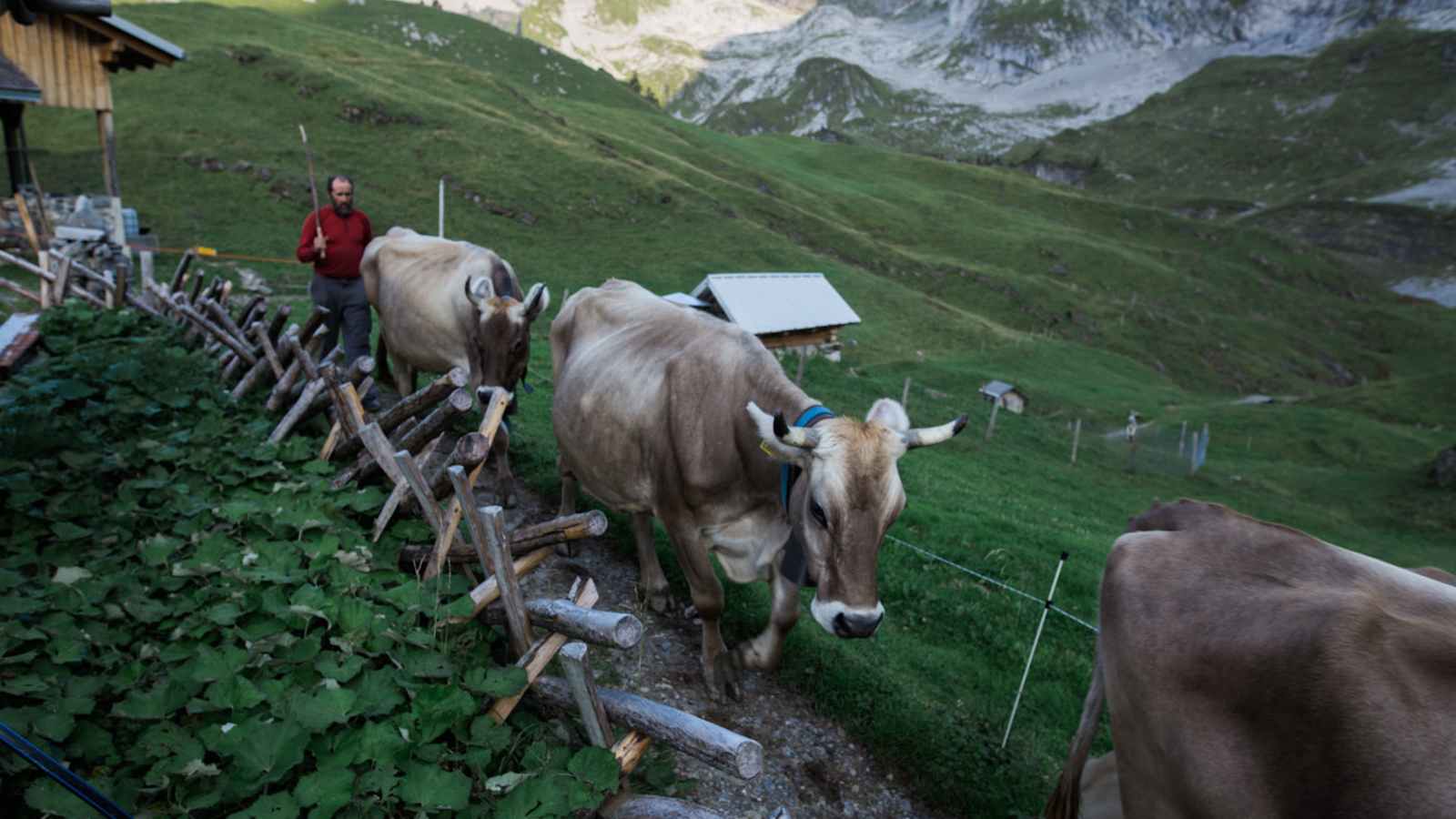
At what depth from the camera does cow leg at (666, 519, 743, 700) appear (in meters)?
6.02

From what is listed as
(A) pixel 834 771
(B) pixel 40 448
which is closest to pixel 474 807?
(A) pixel 834 771

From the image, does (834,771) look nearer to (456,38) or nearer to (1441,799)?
(1441,799)

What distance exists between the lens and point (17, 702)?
3779 mm

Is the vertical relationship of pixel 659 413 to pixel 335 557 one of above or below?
above

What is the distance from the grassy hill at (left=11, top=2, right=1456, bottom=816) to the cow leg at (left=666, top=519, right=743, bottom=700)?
28.6 inches

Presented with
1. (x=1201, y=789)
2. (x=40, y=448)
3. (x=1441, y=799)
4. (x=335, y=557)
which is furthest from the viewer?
(x=40, y=448)

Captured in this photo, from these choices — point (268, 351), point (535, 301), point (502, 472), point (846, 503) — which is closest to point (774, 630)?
point (846, 503)

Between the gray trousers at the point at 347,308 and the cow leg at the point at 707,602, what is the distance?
660 cm

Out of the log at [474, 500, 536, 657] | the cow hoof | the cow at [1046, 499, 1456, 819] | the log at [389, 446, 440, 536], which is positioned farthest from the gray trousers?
the cow at [1046, 499, 1456, 819]

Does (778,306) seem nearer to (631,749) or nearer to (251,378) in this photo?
(251,378)

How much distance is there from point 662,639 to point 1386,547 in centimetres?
2486

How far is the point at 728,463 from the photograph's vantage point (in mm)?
5809

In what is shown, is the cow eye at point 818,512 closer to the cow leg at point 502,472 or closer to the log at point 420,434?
the log at point 420,434

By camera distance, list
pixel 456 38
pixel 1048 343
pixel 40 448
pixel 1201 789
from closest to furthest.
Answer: pixel 1201 789 < pixel 40 448 < pixel 1048 343 < pixel 456 38
